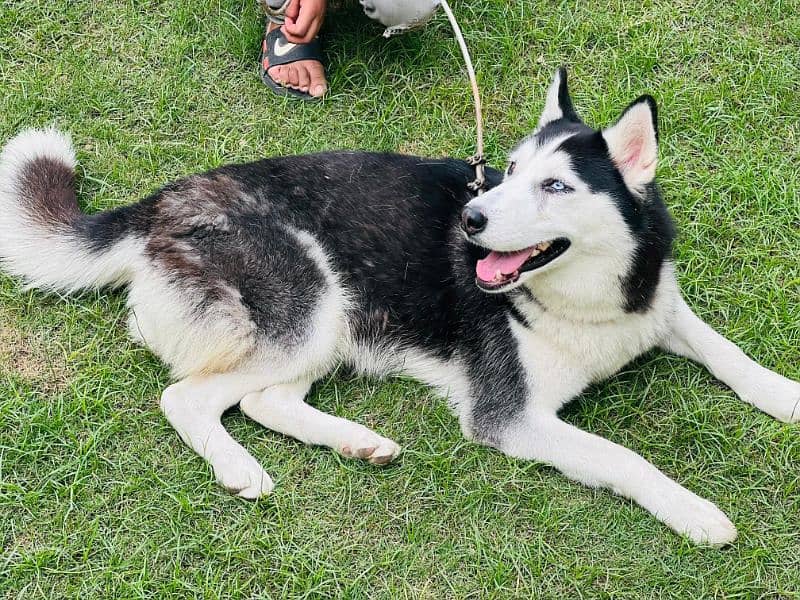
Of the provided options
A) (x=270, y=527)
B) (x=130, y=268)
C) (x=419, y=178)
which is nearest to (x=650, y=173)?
(x=419, y=178)

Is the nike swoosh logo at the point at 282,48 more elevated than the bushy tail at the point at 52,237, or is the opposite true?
the nike swoosh logo at the point at 282,48

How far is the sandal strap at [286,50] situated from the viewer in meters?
5.12

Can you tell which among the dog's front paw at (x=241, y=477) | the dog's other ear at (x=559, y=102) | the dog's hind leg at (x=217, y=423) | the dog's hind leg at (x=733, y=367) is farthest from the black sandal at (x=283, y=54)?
the dog's hind leg at (x=733, y=367)

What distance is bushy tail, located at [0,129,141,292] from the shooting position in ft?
13.2

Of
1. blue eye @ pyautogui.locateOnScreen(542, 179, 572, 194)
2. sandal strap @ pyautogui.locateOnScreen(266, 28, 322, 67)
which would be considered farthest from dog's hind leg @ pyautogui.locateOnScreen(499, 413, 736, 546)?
sandal strap @ pyautogui.locateOnScreen(266, 28, 322, 67)

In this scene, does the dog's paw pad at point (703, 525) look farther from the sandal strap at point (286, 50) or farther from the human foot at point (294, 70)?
the sandal strap at point (286, 50)

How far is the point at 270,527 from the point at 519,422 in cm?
114

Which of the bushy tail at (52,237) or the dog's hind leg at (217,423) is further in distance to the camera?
the bushy tail at (52,237)

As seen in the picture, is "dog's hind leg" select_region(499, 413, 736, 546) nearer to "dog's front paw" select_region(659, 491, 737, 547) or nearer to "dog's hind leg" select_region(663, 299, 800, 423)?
"dog's front paw" select_region(659, 491, 737, 547)

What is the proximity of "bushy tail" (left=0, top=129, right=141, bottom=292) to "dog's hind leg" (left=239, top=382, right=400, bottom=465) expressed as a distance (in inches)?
35.2

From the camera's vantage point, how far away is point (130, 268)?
4.02 m

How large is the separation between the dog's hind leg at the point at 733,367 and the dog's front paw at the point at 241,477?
1964mm

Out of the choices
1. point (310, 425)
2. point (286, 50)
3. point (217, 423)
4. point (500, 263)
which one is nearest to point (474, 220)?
point (500, 263)

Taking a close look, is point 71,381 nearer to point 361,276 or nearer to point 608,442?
point 361,276
